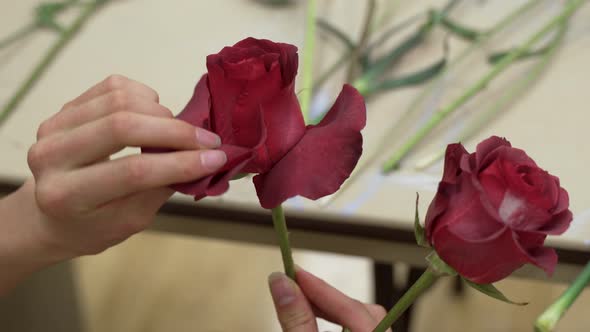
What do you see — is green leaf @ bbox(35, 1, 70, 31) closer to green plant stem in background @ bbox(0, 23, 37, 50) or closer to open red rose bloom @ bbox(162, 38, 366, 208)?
green plant stem in background @ bbox(0, 23, 37, 50)

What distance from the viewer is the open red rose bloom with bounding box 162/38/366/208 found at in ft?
0.82

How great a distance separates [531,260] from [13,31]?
0.74 m

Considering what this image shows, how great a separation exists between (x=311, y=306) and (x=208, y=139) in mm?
179

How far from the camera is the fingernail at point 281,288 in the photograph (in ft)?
1.21

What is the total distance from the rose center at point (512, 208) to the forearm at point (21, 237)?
271mm

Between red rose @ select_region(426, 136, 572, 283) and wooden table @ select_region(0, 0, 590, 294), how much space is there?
280 millimetres

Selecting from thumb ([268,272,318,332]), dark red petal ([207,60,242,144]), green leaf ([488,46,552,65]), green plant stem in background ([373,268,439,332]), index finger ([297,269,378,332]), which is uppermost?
dark red petal ([207,60,242,144])

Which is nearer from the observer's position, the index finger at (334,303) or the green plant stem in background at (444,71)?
the index finger at (334,303)

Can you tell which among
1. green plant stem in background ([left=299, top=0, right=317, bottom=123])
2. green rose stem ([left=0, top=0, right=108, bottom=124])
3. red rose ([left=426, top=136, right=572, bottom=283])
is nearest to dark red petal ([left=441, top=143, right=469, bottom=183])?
red rose ([left=426, top=136, right=572, bottom=283])

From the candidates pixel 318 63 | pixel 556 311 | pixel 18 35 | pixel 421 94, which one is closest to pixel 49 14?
pixel 18 35

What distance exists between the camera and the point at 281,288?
1.22 feet

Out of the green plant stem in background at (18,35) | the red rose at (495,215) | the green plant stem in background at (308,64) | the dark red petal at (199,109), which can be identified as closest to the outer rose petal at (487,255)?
the red rose at (495,215)

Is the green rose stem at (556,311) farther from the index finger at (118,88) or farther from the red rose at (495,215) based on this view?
the index finger at (118,88)

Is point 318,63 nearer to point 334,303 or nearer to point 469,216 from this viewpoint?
point 334,303
